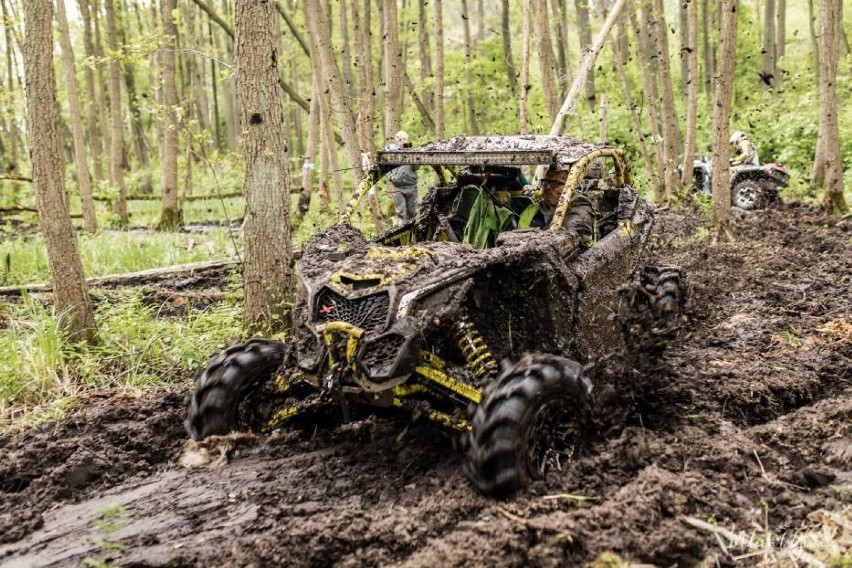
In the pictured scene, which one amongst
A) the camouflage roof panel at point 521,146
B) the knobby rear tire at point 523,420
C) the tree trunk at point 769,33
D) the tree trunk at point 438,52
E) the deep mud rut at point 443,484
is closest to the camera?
the deep mud rut at point 443,484

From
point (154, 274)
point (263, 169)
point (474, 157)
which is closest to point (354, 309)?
point (474, 157)

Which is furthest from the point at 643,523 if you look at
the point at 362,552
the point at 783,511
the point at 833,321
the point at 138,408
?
the point at 833,321

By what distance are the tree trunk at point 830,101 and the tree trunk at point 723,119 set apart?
2.79 m

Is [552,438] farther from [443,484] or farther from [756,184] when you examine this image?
[756,184]

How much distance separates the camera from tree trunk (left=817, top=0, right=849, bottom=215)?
12711 millimetres

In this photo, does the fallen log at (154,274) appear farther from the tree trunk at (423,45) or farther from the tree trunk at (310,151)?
the tree trunk at (423,45)

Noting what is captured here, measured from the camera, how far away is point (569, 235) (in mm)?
5133

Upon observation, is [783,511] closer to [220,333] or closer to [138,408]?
[138,408]

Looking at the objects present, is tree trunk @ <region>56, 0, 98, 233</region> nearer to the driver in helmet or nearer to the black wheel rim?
the black wheel rim

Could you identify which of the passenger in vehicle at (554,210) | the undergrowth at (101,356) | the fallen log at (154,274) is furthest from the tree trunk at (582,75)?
the undergrowth at (101,356)

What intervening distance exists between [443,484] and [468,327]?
0.93m

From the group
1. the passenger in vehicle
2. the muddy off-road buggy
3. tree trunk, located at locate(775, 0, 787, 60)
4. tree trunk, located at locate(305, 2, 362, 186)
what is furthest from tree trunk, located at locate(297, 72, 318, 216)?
tree trunk, located at locate(775, 0, 787, 60)

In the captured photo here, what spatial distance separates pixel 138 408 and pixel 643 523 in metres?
3.89

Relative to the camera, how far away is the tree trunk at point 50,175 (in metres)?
6.18
